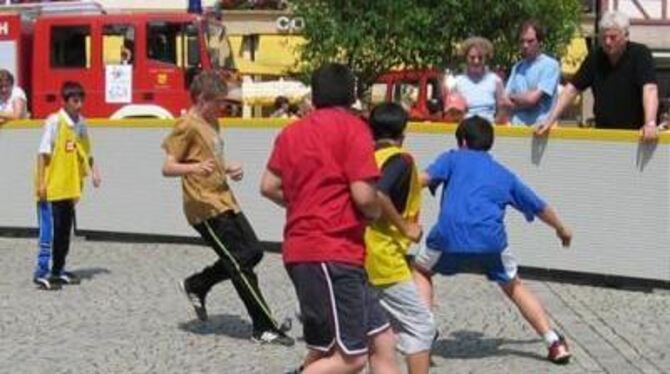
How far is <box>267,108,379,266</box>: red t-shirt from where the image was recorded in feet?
19.8

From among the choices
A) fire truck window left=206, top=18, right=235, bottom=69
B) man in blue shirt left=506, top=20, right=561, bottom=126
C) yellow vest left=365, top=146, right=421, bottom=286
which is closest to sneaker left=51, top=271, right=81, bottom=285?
man in blue shirt left=506, top=20, right=561, bottom=126

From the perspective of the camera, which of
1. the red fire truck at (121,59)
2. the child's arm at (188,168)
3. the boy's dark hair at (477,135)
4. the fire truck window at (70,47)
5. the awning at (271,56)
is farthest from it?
the awning at (271,56)

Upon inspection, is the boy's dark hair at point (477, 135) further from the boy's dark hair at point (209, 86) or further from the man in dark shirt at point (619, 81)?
the man in dark shirt at point (619, 81)

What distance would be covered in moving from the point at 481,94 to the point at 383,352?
522 cm

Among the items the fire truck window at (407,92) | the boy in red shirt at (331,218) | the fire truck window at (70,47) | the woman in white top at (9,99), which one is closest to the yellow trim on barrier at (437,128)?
the woman in white top at (9,99)

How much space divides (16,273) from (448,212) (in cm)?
507

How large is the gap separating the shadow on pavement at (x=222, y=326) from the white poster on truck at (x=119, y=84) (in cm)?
1201

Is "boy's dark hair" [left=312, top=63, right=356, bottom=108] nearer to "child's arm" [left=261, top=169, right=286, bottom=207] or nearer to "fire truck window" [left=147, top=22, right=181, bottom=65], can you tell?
"child's arm" [left=261, top=169, right=286, bottom=207]

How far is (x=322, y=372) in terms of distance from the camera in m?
6.13

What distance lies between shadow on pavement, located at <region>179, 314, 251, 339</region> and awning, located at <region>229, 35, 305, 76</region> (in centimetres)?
1986

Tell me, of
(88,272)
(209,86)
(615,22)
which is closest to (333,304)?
(209,86)

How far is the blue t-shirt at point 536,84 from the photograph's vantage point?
36.8 ft

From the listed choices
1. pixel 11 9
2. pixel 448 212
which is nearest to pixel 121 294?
pixel 448 212

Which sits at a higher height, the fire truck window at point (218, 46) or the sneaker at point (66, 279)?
the fire truck window at point (218, 46)
